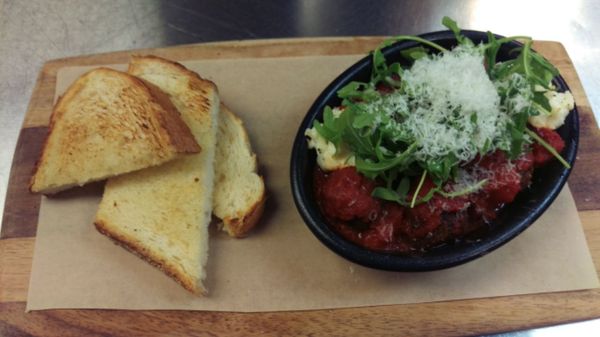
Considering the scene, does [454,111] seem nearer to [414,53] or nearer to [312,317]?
[414,53]

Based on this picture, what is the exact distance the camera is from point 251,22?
10.2ft

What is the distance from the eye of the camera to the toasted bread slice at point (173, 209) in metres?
2.02

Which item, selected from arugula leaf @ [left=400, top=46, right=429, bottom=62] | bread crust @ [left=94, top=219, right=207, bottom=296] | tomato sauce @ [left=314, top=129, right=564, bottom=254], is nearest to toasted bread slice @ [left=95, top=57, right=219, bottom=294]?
bread crust @ [left=94, top=219, right=207, bottom=296]

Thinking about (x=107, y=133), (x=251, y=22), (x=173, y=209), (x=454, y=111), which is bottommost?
(x=173, y=209)

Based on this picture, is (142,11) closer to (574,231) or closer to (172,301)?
(172,301)

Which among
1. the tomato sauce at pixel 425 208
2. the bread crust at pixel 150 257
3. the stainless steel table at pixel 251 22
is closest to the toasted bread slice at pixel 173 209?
the bread crust at pixel 150 257

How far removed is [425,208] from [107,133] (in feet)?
4.26

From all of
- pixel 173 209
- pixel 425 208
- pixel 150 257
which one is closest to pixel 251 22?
pixel 173 209

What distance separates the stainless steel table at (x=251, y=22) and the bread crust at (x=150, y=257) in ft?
4.60

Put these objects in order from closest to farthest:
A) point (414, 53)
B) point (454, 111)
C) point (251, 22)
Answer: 1. point (454, 111)
2. point (414, 53)
3. point (251, 22)

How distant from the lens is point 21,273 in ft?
6.92

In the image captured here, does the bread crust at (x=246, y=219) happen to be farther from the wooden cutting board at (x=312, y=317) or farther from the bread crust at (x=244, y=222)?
the wooden cutting board at (x=312, y=317)

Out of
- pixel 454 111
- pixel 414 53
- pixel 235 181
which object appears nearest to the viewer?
pixel 454 111

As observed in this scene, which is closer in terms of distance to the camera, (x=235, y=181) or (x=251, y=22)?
(x=235, y=181)
